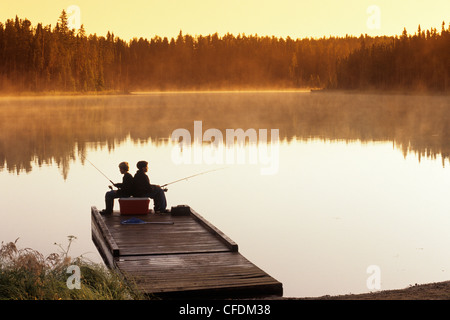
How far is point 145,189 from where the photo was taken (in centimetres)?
1438

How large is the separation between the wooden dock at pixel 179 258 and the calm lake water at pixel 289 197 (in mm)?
701

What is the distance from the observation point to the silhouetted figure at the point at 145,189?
1424cm

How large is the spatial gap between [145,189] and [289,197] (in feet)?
18.6

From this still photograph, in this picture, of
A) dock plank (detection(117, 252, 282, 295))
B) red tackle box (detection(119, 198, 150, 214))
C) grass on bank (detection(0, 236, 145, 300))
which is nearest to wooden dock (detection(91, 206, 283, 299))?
dock plank (detection(117, 252, 282, 295))

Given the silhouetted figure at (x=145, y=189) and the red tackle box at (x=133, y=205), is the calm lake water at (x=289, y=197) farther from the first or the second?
the silhouetted figure at (x=145, y=189)

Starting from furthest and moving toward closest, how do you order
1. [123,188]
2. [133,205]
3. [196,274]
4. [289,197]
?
[289,197] → [123,188] → [133,205] → [196,274]

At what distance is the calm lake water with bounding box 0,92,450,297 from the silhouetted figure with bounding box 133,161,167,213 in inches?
54.2

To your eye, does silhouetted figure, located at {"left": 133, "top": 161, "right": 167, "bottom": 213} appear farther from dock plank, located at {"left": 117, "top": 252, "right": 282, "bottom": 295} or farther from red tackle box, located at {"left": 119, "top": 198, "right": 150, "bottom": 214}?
dock plank, located at {"left": 117, "top": 252, "right": 282, "bottom": 295}

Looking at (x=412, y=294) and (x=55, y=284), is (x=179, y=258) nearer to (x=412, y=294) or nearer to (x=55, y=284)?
(x=55, y=284)

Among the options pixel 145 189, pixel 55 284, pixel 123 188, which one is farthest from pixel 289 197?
pixel 55 284

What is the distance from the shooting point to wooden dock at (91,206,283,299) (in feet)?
29.7

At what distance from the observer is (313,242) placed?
13.2 metres

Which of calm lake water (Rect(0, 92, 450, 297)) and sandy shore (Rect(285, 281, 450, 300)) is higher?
sandy shore (Rect(285, 281, 450, 300))
